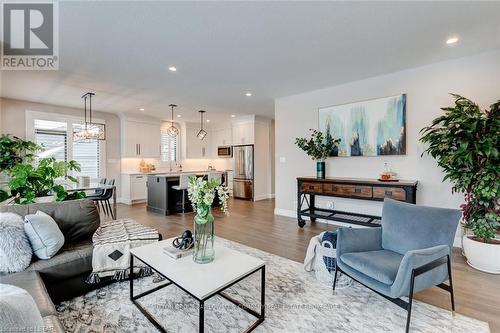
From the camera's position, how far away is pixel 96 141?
6.83 meters

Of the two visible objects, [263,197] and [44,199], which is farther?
[263,197]

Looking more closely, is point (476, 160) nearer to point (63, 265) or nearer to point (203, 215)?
point (203, 215)

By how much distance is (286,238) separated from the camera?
12.5 ft

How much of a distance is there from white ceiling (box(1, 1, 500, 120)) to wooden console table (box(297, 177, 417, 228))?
5.94 feet

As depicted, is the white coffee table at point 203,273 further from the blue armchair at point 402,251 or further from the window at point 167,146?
the window at point 167,146

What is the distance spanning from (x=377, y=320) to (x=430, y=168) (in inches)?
108

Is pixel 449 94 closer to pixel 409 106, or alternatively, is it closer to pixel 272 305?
pixel 409 106

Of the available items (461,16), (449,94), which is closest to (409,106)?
(449,94)

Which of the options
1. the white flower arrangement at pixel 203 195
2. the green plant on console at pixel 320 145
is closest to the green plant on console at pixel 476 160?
the green plant on console at pixel 320 145

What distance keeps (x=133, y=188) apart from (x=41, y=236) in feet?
17.8

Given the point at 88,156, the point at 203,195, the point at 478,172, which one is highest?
the point at 88,156

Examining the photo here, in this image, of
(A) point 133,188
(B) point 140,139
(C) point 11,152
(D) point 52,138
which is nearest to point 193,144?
(B) point 140,139

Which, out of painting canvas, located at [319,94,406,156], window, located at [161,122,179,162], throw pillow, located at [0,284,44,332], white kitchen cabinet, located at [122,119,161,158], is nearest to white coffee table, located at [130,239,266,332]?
throw pillow, located at [0,284,44,332]

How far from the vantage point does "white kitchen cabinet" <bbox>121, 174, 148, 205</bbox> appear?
7.06m
